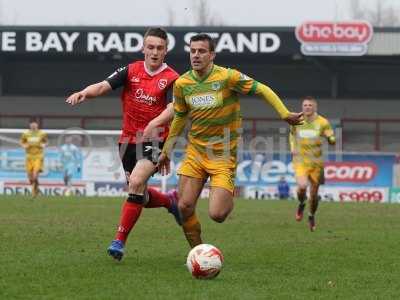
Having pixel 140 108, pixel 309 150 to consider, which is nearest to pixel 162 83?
pixel 140 108

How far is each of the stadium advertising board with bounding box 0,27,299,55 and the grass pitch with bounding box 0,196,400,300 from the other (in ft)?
64.8

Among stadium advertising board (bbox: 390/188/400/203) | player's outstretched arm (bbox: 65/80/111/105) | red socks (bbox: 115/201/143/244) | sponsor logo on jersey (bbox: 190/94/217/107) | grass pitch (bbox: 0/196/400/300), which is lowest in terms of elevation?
stadium advertising board (bbox: 390/188/400/203)

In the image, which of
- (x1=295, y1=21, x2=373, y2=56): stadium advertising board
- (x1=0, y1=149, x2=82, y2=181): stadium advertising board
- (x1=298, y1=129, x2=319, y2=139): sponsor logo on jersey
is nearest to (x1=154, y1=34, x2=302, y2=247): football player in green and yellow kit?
Answer: (x1=298, y1=129, x2=319, y2=139): sponsor logo on jersey

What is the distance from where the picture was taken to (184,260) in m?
10.4

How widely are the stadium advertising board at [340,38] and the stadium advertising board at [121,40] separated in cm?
106

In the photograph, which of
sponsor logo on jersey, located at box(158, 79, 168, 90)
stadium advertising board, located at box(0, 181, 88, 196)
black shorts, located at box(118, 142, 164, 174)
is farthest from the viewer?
stadium advertising board, located at box(0, 181, 88, 196)

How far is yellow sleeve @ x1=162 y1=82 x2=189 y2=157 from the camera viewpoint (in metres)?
9.76

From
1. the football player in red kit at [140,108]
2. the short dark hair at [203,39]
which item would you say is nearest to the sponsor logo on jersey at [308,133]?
the football player in red kit at [140,108]

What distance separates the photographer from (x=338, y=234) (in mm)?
14523

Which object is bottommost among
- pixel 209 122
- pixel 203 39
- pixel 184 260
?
pixel 184 260

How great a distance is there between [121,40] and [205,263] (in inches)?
1163

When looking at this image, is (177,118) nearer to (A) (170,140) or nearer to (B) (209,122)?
(A) (170,140)

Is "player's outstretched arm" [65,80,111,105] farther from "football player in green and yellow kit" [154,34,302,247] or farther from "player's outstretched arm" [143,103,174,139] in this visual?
"football player in green and yellow kit" [154,34,302,247]

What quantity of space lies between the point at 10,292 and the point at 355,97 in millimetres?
33168
